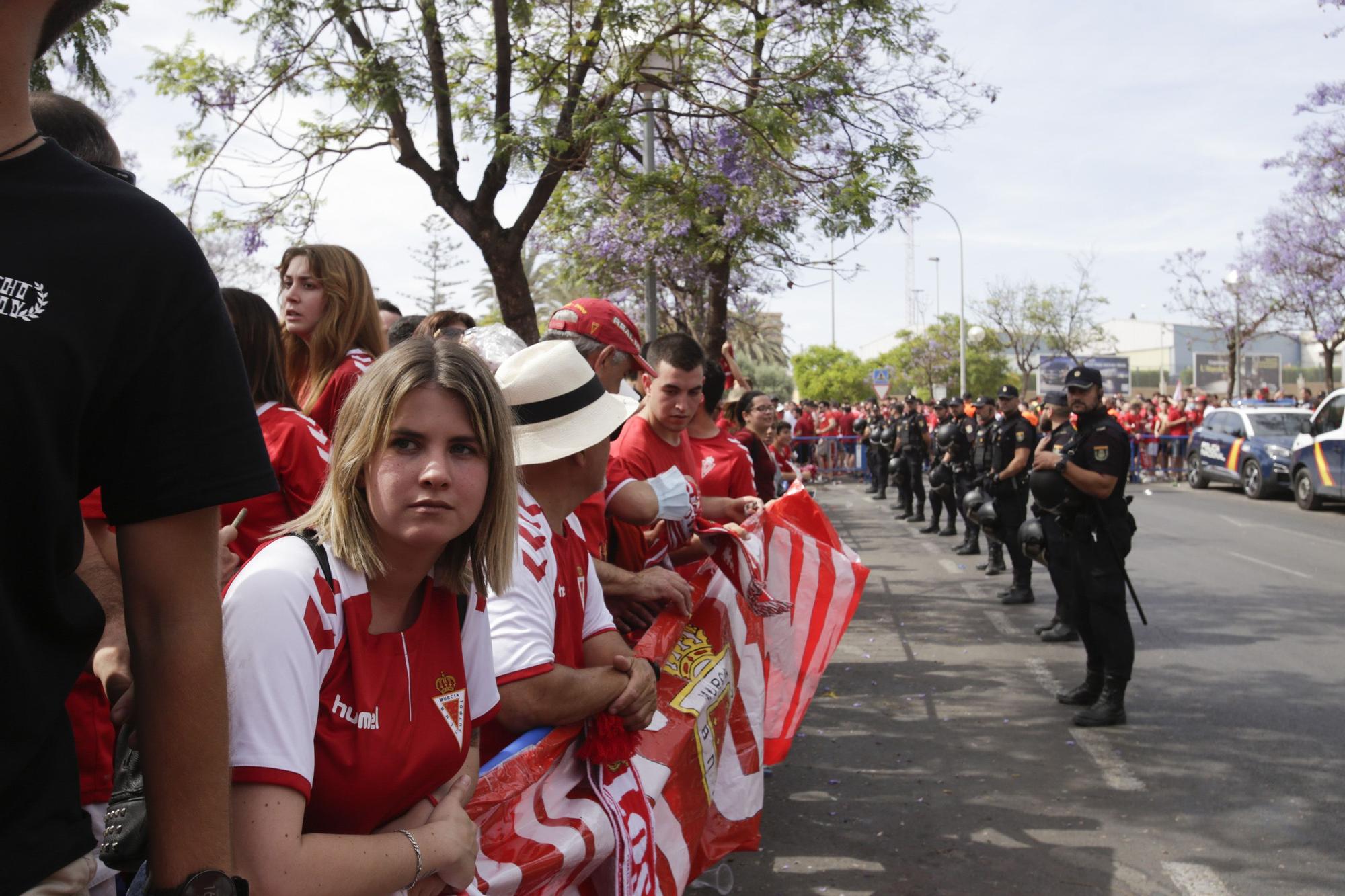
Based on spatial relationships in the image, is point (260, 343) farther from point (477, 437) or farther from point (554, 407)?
Result: point (477, 437)

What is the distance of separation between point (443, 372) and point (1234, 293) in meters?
41.8

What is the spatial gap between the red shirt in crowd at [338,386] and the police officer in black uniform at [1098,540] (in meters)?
4.84

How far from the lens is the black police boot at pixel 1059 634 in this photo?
30.2 feet

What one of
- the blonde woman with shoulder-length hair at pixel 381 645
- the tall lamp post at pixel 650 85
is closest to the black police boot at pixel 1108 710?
the tall lamp post at pixel 650 85

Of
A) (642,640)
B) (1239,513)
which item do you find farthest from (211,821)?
(1239,513)

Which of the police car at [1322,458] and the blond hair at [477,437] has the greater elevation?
the blond hair at [477,437]

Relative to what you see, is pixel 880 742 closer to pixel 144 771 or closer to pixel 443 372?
pixel 443 372

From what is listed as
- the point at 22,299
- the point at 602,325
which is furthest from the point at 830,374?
the point at 22,299

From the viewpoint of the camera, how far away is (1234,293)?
38688mm

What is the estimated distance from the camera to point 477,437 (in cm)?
214

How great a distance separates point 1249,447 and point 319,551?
23.7 m

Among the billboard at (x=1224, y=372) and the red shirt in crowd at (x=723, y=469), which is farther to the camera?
the billboard at (x=1224, y=372)

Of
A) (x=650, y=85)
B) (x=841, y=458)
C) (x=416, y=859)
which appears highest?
(x=650, y=85)

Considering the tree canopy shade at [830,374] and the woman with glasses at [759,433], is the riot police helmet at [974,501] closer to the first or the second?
the woman with glasses at [759,433]
